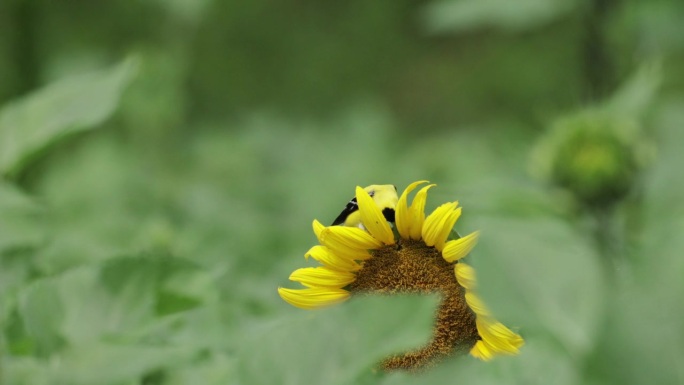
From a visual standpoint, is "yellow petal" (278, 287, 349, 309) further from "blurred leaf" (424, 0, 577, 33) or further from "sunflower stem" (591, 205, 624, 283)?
"blurred leaf" (424, 0, 577, 33)

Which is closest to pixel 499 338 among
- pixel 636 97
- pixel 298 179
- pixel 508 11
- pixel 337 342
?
pixel 337 342

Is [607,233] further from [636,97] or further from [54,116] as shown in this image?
[54,116]

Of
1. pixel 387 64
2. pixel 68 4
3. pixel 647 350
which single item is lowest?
pixel 647 350

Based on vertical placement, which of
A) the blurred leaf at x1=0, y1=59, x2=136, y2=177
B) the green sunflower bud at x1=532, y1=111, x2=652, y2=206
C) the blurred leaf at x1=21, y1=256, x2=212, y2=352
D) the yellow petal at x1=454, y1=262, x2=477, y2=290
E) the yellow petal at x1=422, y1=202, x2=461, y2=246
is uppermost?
the blurred leaf at x1=0, y1=59, x2=136, y2=177

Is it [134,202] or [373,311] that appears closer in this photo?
[373,311]

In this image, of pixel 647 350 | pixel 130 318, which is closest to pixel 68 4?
pixel 130 318

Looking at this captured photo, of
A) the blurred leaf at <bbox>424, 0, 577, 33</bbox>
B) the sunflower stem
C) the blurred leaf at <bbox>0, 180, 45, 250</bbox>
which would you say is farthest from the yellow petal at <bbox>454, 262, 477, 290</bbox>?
the blurred leaf at <bbox>424, 0, 577, 33</bbox>

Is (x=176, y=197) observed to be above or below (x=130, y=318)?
above

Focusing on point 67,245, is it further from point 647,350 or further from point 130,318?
point 647,350
